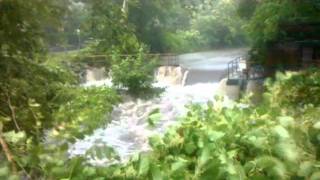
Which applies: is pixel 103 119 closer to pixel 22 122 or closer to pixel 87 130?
pixel 22 122

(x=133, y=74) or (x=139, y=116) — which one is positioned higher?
(x=133, y=74)

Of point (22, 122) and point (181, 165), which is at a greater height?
point (181, 165)

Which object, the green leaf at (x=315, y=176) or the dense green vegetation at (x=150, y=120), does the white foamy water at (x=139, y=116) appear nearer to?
the dense green vegetation at (x=150, y=120)

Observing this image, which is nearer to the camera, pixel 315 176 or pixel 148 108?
pixel 315 176

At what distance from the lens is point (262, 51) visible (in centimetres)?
1736

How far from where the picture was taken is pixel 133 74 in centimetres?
1778

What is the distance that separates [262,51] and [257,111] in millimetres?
15751

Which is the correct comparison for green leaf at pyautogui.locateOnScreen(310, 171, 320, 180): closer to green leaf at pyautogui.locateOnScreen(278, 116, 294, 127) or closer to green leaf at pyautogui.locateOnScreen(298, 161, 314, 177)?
green leaf at pyautogui.locateOnScreen(298, 161, 314, 177)

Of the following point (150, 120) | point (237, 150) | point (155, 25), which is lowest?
point (155, 25)

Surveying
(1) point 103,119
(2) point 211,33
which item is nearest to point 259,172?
(1) point 103,119

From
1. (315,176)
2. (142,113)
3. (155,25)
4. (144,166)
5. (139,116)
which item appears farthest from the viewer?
(155,25)

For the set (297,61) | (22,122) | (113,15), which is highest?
(113,15)

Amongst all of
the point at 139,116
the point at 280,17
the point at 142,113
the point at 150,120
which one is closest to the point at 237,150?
the point at 150,120

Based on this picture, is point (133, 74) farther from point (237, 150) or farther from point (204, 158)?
point (204, 158)
